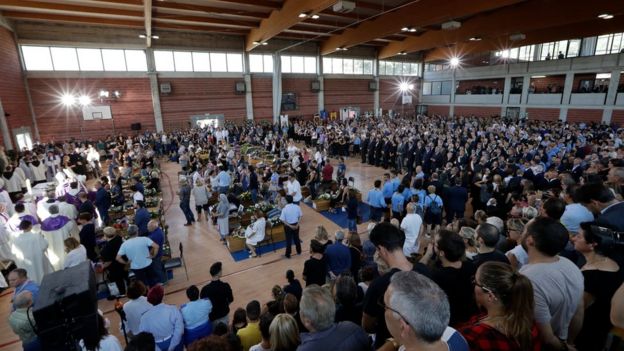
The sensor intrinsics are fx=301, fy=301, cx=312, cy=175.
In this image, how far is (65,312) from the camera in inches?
91.5

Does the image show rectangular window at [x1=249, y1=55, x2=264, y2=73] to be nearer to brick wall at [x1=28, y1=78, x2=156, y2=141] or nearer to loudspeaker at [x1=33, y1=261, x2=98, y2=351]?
brick wall at [x1=28, y1=78, x2=156, y2=141]

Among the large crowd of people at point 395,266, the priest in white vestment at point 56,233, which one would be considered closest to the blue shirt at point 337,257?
the large crowd of people at point 395,266

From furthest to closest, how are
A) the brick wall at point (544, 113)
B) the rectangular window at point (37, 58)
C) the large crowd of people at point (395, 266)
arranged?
the brick wall at point (544, 113)
the rectangular window at point (37, 58)
the large crowd of people at point (395, 266)

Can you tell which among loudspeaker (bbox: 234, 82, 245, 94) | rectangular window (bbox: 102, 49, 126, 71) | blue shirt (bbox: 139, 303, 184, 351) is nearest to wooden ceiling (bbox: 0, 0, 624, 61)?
rectangular window (bbox: 102, 49, 126, 71)

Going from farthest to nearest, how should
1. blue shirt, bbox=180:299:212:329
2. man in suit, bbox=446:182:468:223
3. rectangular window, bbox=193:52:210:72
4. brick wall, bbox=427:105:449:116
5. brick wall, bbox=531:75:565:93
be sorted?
brick wall, bbox=427:105:449:116 → brick wall, bbox=531:75:565:93 → rectangular window, bbox=193:52:210:72 → man in suit, bbox=446:182:468:223 → blue shirt, bbox=180:299:212:329

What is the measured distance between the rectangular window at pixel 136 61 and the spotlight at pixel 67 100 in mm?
3761

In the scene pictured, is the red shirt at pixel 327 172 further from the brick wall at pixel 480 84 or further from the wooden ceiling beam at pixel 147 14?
the brick wall at pixel 480 84

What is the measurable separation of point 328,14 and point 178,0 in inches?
312

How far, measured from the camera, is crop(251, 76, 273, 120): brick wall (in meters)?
24.6

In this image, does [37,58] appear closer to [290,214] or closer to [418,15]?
→ [290,214]

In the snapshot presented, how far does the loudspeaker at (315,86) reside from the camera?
89.4ft

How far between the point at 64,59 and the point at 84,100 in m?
2.43

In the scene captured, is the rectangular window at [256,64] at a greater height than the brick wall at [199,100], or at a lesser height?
greater

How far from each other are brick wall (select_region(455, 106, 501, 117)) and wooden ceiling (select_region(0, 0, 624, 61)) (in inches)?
277
